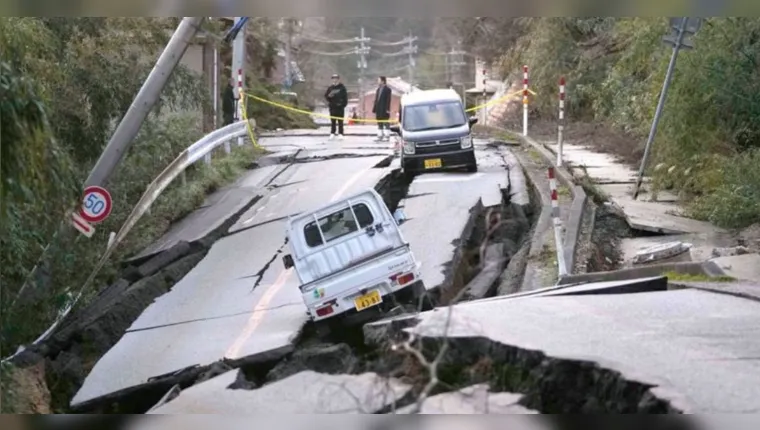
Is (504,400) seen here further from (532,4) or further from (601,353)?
(532,4)

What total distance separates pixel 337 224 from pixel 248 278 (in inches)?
88.7

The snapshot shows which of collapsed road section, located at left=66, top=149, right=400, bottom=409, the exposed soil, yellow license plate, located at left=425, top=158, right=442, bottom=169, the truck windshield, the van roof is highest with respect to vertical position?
the van roof

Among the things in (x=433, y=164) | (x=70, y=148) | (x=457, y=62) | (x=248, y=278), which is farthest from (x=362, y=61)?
(x=248, y=278)

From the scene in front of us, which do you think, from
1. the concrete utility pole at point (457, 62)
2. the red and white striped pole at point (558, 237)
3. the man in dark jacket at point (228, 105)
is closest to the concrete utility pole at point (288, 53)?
the concrete utility pole at point (457, 62)

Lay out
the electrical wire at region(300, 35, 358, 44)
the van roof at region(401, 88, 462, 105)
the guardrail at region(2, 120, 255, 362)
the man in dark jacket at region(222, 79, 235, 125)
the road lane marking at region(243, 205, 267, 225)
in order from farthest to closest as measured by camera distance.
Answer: the electrical wire at region(300, 35, 358, 44) < the man in dark jacket at region(222, 79, 235, 125) < the van roof at region(401, 88, 462, 105) < the road lane marking at region(243, 205, 267, 225) < the guardrail at region(2, 120, 255, 362)

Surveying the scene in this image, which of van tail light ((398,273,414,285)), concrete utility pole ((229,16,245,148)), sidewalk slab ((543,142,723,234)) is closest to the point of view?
van tail light ((398,273,414,285))

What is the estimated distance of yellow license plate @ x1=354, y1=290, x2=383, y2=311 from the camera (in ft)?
36.5

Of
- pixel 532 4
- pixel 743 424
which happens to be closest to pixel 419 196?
pixel 532 4

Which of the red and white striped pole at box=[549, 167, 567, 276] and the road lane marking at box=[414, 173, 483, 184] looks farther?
the road lane marking at box=[414, 173, 483, 184]

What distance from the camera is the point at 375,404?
27.4 ft

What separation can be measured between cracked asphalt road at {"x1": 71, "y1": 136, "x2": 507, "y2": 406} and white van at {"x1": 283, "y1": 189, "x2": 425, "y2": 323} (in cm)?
55

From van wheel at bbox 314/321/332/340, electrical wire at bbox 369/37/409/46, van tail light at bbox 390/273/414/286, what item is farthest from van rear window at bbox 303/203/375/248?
electrical wire at bbox 369/37/409/46

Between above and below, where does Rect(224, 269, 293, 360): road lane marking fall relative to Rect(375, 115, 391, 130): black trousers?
above

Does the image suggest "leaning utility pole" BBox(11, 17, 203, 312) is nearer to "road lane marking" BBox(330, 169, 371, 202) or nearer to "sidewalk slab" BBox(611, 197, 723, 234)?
"road lane marking" BBox(330, 169, 371, 202)
